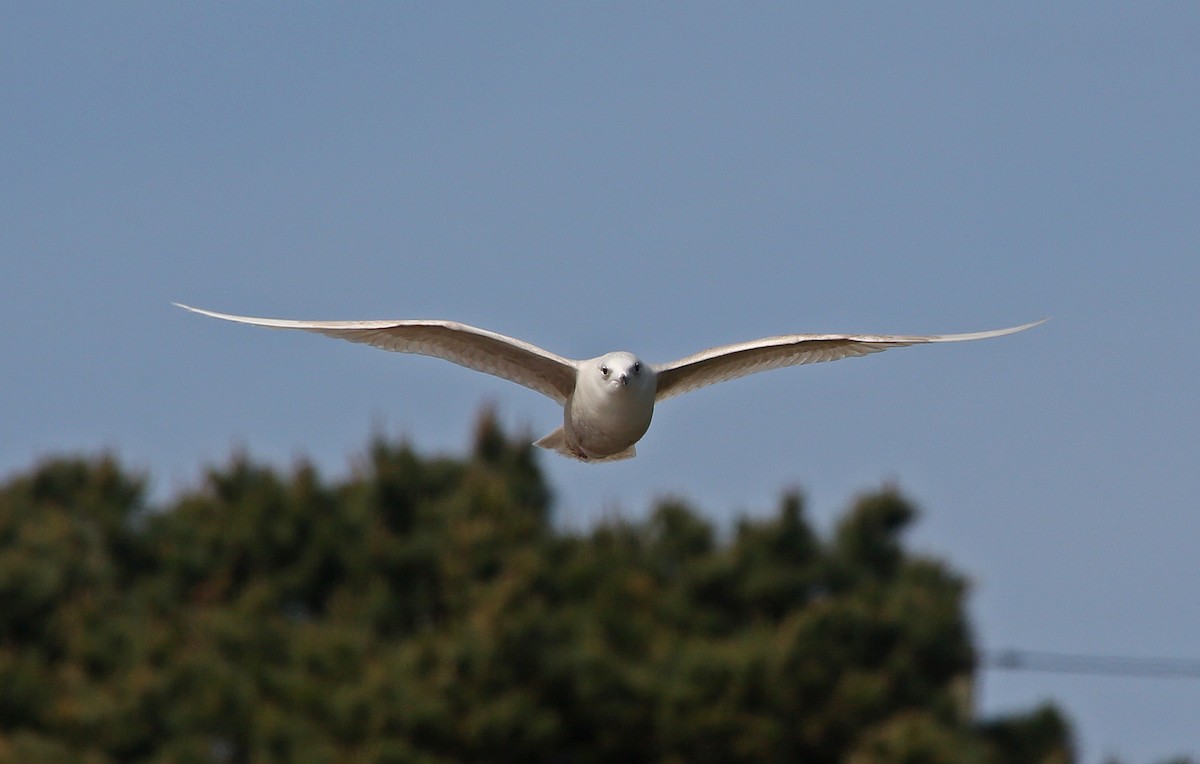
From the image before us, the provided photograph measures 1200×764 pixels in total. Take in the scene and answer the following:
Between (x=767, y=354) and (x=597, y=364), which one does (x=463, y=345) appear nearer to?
(x=597, y=364)

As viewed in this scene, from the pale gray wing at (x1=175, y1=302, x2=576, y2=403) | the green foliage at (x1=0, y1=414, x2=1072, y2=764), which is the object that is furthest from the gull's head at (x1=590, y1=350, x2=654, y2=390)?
the green foliage at (x1=0, y1=414, x2=1072, y2=764)

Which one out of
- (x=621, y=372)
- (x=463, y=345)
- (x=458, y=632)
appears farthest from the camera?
(x=458, y=632)

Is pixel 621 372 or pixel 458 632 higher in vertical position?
pixel 621 372

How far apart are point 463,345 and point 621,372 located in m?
1.57

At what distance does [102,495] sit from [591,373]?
22.2m

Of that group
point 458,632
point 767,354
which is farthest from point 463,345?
point 458,632

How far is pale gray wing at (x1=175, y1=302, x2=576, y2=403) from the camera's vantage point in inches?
522

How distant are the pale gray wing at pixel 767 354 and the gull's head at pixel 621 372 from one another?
590mm

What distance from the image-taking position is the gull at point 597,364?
1282 cm

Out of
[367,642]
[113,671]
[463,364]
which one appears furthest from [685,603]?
[463,364]

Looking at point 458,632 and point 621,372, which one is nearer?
point 621,372

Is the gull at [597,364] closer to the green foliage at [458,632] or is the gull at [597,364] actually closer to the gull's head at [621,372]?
the gull's head at [621,372]

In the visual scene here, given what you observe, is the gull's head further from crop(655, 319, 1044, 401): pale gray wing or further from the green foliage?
the green foliage

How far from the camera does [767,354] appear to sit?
1401 cm
